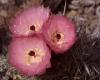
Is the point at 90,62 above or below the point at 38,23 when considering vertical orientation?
below

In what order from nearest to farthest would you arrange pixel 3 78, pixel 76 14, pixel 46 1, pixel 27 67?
pixel 27 67, pixel 3 78, pixel 46 1, pixel 76 14

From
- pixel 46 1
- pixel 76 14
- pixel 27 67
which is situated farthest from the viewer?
pixel 76 14

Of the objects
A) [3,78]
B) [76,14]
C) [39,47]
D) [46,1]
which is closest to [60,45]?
[39,47]

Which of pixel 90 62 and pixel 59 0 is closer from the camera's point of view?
pixel 90 62

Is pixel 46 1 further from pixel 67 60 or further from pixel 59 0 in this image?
pixel 67 60

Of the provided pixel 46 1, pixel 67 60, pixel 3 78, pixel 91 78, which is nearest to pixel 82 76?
pixel 91 78

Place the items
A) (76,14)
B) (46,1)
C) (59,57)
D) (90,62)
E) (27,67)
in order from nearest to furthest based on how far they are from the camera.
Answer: (27,67)
(59,57)
(90,62)
(46,1)
(76,14)

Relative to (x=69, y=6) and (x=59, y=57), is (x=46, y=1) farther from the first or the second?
(x=59, y=57)

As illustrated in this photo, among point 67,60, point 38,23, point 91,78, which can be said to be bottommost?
point 91,78

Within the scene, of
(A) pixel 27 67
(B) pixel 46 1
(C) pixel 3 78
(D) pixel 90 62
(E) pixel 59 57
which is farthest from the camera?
(B) pixel 46 1
